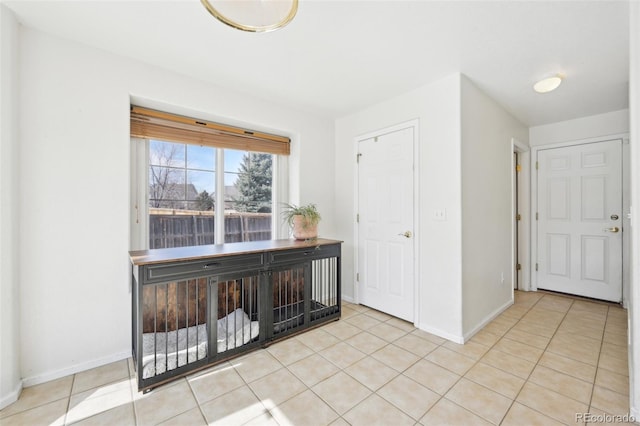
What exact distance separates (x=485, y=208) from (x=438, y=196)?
63 cm

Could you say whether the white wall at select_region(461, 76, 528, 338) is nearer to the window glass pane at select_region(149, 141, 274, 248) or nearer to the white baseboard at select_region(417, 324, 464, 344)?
the white baseboard at select_region(417, 324, 464, 344)

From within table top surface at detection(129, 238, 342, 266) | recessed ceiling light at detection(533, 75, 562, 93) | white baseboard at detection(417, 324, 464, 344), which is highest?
recessed ceiling light at detection(533, 75, 562, 93)

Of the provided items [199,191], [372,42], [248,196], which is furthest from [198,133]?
[372,42]

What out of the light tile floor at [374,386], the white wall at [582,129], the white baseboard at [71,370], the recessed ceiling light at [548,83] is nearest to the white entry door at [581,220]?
the white wall at [582,129]

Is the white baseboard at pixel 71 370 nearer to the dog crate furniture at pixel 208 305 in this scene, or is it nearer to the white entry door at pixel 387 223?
the dog crate furniture at pixel 208 305

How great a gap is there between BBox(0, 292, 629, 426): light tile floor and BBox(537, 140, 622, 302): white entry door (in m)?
1.23

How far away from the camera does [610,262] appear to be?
3395mm

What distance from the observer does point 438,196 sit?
2.61 metres

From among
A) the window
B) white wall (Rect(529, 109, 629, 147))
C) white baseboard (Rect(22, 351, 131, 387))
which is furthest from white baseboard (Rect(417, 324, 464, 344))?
white wall (Rect(529, 109, 629, 147))

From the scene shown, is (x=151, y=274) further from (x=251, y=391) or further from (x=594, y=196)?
(x=594, y=196)

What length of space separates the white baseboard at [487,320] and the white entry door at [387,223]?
523mm

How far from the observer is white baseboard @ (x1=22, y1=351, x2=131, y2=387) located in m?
1.82

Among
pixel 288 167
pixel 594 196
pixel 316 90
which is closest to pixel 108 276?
pixel 288 167

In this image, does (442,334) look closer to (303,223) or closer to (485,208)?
(485,208)
